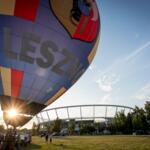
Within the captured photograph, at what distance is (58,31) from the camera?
1037 centimetres

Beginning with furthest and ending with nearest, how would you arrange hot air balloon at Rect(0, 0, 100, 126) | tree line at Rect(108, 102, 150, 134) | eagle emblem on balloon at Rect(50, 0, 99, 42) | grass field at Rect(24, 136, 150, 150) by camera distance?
tree line at Rect(108, 102, 150, 134)
grass field at Rect(24, 136, 150, 150)
eagle emblem on balloon at Rect(50, 0, 99, 42)
hot air balloon at Rect(0, 0, 100, 126)

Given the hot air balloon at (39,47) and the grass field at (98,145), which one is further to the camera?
the grass field at (98,145)

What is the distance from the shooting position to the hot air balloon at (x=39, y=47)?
390 inches

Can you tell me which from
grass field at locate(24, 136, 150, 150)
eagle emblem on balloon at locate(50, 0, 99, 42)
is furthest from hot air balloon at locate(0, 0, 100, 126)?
grass field at locate(24, 136, 150, 150)

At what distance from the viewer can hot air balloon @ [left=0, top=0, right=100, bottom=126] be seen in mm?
9898

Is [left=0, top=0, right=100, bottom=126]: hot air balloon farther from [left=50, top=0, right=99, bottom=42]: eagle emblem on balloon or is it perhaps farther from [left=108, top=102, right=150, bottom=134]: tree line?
[left=108, top=102, right=150, bottom=134]: tree line

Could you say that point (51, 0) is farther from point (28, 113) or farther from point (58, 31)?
point (28, 113)

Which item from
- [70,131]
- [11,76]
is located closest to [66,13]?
[11,76]

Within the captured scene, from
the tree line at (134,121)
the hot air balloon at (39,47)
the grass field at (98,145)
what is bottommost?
the grass field at (98,145)

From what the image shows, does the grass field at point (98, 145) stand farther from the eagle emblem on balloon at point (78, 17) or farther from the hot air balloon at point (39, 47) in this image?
the eagle emblem on balloon at point (78, 17)

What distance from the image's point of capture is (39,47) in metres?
10.3

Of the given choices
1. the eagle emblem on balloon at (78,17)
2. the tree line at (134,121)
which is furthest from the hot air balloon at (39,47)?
the tree line at (134,121)

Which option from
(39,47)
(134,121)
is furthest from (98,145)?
(134,121)

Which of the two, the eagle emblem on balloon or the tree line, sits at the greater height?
the tree line
